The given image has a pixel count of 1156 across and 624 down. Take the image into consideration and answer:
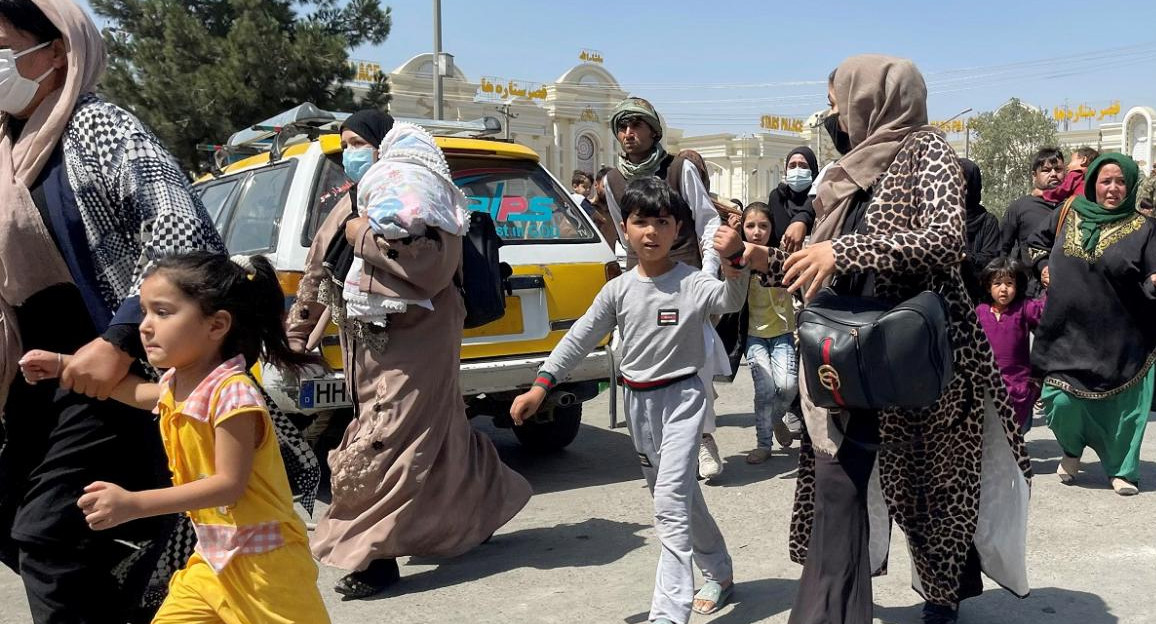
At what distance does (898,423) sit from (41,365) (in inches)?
95.9

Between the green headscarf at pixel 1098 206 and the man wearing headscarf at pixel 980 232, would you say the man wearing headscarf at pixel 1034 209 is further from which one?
the green headscarf at pixel 1098 206

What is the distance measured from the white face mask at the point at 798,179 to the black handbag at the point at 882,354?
14.8 feet

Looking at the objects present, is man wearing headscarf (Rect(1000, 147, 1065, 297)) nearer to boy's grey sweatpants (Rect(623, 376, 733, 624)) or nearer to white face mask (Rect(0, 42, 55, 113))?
boy's grey sweatpants (Rect(623, 376, 733, 624))

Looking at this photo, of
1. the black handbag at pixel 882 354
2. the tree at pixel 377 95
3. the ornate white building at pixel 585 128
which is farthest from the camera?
the ornate white building at pixel 585 128

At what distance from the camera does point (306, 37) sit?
21.5m

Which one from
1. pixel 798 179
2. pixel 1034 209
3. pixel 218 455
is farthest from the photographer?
pixel 1034 209

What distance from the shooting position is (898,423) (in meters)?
3.41

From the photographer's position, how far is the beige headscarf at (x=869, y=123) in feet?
10.9

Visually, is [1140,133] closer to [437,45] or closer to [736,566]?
[437,45]

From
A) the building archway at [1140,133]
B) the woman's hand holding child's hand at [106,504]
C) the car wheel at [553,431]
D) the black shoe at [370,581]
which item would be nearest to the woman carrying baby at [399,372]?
the black shoe at [370,581]

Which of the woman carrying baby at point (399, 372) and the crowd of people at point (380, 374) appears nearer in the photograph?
the crowd of people at point (380, 374)

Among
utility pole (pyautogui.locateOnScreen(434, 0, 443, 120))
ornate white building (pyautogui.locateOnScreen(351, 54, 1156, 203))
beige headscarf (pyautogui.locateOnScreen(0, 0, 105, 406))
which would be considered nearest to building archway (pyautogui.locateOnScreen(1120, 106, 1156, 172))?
ornate white building (pyautogui.locateOnScreen(351, 54, 1156, 203))

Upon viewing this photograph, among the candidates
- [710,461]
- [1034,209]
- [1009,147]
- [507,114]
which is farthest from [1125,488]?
[1009,147]

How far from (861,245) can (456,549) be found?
229cm
